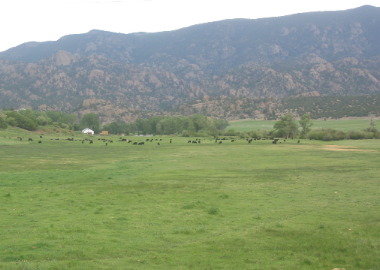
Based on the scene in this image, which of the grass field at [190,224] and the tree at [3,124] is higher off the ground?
the tree at [3,124]

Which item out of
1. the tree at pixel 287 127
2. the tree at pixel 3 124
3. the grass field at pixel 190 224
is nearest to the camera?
the grass field at pixel 190 224

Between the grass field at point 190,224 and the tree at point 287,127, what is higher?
the tree at point 287,127

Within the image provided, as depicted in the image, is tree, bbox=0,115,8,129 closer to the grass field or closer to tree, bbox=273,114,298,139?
tree, bbox=273,114,298,139

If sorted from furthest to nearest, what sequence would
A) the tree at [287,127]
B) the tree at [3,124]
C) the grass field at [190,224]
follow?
the tree at [287,127] < the tree at [3,124] < the grass field at [190,224]

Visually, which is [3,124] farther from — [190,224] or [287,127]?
[190,224]

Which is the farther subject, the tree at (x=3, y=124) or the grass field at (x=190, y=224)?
the tree at (x=3, y=124)

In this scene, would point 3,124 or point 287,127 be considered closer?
point 3,124

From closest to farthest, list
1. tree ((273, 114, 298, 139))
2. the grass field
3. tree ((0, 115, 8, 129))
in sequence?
the grass field
tree ((0, 115, 8, 129))
tree ((273, 114, 298, 139))

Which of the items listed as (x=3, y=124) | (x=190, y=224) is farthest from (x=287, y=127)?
(x=190, y=224)

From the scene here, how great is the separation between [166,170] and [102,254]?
29474 millimetres

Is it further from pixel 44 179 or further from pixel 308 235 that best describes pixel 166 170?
pixel 308 235

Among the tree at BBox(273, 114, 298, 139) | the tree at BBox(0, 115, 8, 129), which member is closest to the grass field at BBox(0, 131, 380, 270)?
the tree at BBox(273, 114, 298, 139)

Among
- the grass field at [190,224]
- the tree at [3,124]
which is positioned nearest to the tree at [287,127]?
the tree at [3,124]

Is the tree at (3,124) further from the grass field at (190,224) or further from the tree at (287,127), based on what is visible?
the grass field at (190,224)
